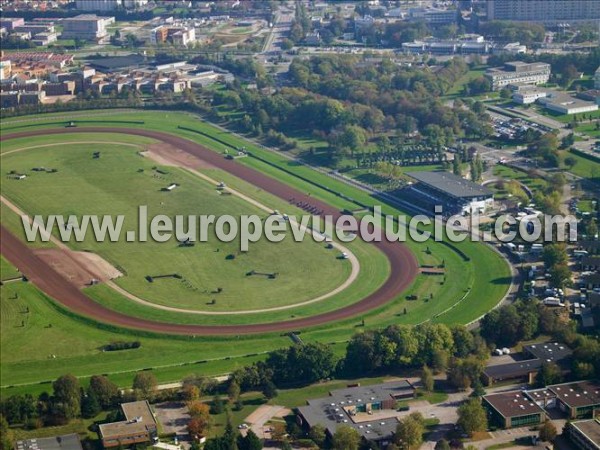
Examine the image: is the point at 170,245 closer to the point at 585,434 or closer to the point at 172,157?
the point at 172,157

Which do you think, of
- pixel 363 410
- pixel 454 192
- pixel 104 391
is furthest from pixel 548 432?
pixel 454 192

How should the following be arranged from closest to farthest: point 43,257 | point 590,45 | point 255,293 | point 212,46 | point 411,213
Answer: point 255,293, point 43,257, point 411,213, point 590,45, point 212,46

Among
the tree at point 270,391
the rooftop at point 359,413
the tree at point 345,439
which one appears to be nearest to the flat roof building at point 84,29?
the tree at point 270,391

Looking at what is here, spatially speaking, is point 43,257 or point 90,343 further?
point 43,257

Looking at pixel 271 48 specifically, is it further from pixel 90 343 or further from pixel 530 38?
pixel 90 343

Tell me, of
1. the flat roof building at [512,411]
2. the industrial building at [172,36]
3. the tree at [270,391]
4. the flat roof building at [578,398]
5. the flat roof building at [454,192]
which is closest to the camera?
the flat roof building at [512,411]

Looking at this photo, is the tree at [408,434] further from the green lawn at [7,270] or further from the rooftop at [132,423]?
the green lawn at [7,270]

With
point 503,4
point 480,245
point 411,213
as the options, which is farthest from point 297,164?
point 503,4
